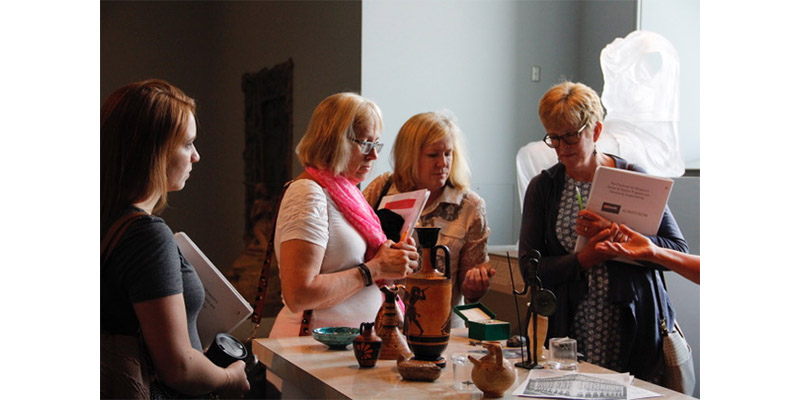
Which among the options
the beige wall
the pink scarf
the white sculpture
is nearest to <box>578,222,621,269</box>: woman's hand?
the pink scarf

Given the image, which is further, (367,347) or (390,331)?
(390,331)

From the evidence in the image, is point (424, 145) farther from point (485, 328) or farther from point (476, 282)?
point (485, 328)

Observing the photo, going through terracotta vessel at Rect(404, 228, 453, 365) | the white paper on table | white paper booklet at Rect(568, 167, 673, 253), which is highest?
white paper booklet at Rect(568, 167, 673, 253)

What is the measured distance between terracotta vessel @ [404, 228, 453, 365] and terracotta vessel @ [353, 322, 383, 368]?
0.10m

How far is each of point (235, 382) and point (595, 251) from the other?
1276 millimetres

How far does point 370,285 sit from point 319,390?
54 cm

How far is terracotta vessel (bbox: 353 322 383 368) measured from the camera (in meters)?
2.07

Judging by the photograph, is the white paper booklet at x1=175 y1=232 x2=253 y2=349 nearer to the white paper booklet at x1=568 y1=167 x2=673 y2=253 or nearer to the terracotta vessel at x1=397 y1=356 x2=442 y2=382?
the terracotta vessel at x1=397 y1=356 x2=442 y2=382

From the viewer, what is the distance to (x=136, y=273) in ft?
5.03

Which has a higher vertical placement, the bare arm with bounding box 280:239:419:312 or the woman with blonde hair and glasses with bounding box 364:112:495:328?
the woman with blonde hair and glasses with bounding box 364:112:495:328

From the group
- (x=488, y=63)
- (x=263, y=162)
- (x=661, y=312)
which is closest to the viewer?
(x=661, y=312)

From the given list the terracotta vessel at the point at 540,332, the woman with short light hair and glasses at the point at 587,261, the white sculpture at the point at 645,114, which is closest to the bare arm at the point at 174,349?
the terracotta vessel at the point at 540,332

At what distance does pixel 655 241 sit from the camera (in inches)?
A: 101

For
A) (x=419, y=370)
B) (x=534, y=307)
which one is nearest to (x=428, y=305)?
(x=419, y=370)
